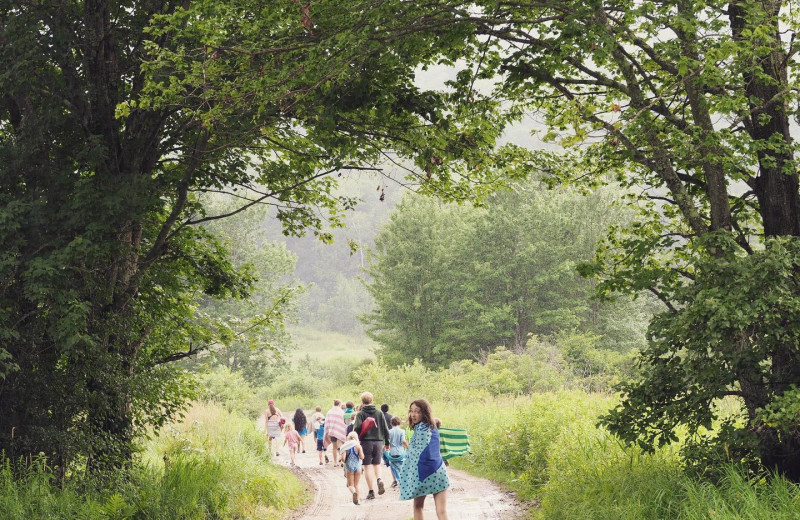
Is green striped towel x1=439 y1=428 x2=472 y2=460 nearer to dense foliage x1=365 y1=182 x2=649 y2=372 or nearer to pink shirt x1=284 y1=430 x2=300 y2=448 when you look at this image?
pink shirt x1=284 y1=430 x2=300 y2=448

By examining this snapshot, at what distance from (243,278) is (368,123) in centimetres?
403

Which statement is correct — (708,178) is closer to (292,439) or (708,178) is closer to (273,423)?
(273,423)

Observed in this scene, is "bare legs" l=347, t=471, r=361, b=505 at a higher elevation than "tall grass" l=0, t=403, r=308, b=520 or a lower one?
lower

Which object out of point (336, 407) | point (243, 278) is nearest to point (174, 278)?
point (243, 278)

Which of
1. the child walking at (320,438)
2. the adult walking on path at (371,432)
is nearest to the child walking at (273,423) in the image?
the child walking at (320,438)

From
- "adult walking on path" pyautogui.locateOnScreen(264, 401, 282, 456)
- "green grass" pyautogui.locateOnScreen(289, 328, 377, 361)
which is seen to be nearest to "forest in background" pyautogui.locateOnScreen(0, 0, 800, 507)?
"adult walking on path" pyautogui.locateOnScreen(264, 401, 282, 456)

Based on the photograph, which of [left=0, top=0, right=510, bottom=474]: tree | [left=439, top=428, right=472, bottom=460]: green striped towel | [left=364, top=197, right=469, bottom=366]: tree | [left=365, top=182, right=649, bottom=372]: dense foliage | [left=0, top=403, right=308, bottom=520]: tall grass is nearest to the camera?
[left=0, top=403, right=308, bottom=520]: tall grass

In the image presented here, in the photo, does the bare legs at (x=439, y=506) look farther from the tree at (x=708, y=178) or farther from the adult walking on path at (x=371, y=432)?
the adult walking on path at (x=371, y=432)

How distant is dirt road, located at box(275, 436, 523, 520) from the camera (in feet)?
33.4

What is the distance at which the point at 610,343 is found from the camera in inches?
2116

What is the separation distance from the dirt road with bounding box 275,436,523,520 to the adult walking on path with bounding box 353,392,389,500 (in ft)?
1.86

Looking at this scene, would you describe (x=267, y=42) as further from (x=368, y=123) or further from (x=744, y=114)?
(x=744, y=114)

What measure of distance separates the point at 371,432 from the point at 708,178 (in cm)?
753

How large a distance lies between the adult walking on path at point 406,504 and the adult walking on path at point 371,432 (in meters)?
0.59
